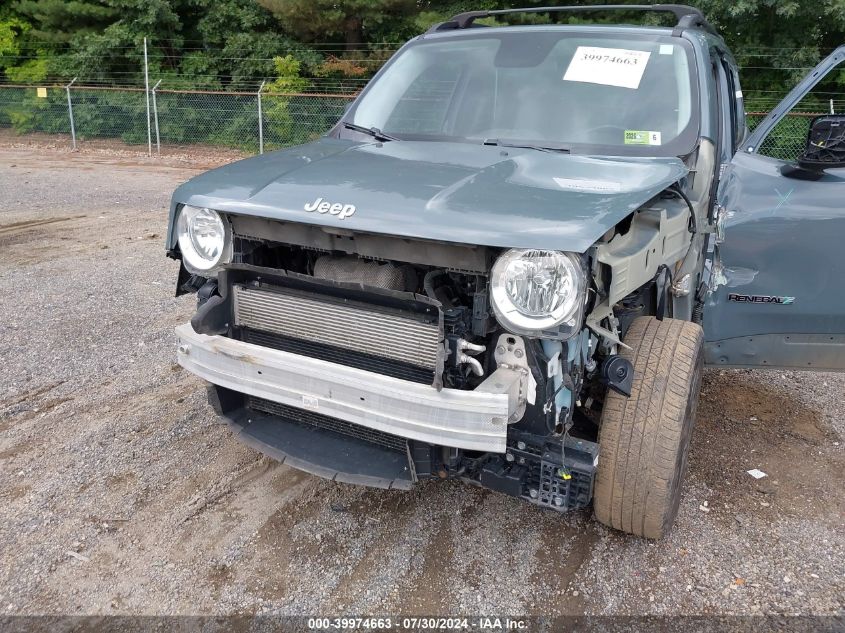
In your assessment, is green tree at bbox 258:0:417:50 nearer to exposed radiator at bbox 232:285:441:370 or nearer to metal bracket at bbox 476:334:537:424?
exposed radiator at bbox 232:285:441:370

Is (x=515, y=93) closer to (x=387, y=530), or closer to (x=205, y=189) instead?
(x=205, y=189)

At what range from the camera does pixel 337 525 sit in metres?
3.07

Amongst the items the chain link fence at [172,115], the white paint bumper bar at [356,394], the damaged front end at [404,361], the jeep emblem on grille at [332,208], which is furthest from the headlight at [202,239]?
the chain link fence at [172,115]

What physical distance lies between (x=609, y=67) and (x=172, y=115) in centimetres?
1633

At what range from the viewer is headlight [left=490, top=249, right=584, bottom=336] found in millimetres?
2180

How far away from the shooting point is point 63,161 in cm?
1609

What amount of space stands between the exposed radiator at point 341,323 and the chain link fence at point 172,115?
536 inches

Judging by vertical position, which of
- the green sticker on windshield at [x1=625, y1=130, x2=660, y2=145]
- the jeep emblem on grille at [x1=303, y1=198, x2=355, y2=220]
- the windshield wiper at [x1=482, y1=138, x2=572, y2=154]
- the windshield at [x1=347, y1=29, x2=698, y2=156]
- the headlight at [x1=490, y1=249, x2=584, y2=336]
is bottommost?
the headlight at [x1=490, y1=249, x2=584, y2=336]

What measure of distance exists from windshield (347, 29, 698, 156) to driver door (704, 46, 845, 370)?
1.94 ft

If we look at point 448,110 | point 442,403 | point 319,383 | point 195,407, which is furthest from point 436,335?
point 195,407

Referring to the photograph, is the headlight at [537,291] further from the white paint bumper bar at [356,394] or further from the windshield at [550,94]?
the windshield at [550,94]

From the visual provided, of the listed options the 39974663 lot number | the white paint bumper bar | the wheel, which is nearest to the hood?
the white paint bumper bar

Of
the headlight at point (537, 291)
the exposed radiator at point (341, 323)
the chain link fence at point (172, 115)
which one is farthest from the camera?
the chain link fence at point (172, 115)

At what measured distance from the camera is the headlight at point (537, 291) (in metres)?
2.18
